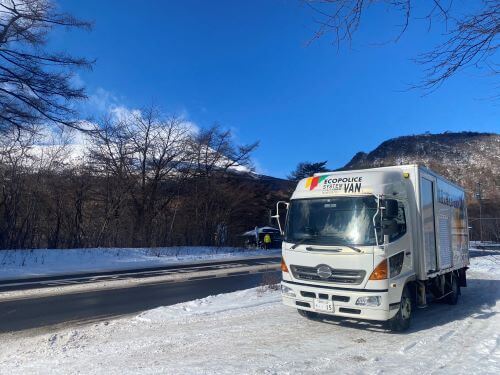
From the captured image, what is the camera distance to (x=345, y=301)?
6.96 m

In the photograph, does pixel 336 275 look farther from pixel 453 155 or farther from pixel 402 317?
pixel 453 155

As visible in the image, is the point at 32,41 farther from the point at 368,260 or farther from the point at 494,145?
the point at 494,145

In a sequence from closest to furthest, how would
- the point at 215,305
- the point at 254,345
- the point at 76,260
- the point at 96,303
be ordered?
1. the point at 254,345
2. the point at 215,305
3. the point at 96,303
4. the point at 76,260

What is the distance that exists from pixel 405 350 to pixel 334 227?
7.33ft

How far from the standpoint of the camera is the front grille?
6.89 metres

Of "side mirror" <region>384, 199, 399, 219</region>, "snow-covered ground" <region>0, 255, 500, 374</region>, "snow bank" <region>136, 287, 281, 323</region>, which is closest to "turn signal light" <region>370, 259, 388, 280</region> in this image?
"side mirror" <region>384, 199, 399, 219</region>

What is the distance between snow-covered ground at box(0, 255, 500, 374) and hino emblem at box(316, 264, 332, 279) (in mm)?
958

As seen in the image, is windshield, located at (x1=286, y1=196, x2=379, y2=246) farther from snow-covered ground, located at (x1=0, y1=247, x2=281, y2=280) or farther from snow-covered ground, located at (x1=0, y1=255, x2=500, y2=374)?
snow-covered ground, located at (x1=0, y1=247, x2=281, y2=280)

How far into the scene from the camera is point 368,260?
6836 millimetres

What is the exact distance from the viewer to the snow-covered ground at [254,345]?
5324 mm

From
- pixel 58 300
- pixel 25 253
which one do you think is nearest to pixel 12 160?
pixel 25 253

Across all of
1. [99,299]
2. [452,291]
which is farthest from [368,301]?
[99,299]

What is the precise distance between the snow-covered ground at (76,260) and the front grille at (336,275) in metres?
13.7

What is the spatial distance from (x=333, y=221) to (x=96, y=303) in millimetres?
6621
